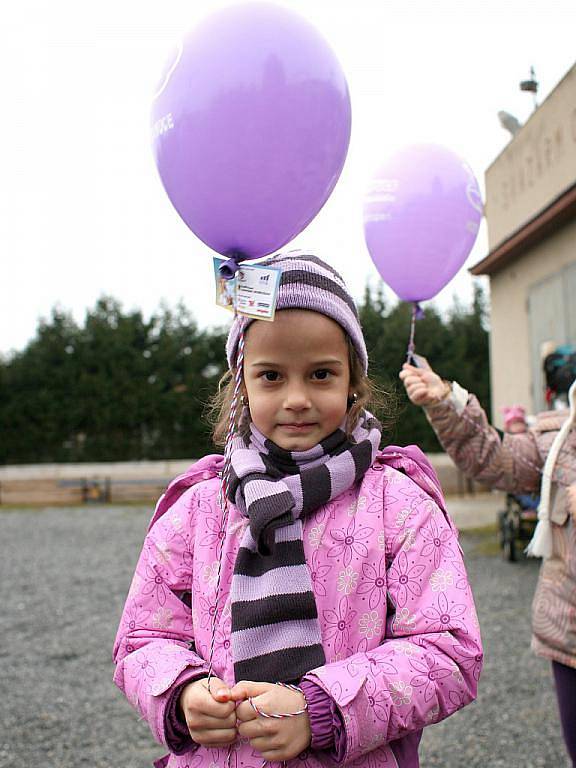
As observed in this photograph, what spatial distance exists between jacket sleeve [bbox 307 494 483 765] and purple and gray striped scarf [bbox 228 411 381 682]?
0.27 feet

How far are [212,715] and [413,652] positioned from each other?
0.36 metres

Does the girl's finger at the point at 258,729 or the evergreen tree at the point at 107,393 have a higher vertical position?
the evergreen tree at the point at 107,393

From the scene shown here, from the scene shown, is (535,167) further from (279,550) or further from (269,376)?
(279,550)

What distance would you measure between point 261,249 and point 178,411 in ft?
50.1

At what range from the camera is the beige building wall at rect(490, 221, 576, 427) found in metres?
7.77

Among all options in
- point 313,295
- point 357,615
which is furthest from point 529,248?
point 357,615

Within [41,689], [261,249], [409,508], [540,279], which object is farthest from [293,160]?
[540,279]

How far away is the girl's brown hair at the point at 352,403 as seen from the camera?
1.56 metres

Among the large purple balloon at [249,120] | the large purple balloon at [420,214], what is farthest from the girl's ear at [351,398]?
the large purple balloon at [420,214]

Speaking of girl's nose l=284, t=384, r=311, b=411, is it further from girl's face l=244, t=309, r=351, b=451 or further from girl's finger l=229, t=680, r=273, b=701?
girl's finger l=229, t=680, r=273, b=701

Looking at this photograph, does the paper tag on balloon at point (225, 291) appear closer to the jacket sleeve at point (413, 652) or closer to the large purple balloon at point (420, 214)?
the jacket sleeve at point (413, 652)

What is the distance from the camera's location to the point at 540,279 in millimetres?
8188

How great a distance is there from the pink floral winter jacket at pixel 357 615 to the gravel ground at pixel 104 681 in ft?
7.37

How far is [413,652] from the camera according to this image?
49.8 inches
